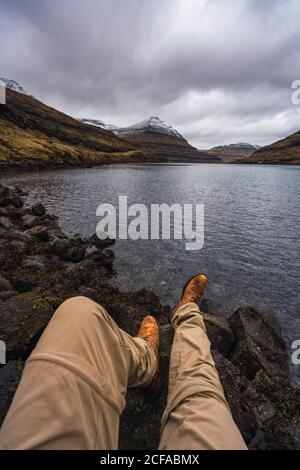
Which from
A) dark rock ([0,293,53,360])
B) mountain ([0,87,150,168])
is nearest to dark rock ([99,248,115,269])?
dark rock ([0,293,53,360])

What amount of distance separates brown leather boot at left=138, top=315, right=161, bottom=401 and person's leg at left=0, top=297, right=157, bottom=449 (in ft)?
5.03

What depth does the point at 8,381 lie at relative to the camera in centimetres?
492

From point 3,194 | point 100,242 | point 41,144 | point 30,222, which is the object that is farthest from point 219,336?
point 41,144

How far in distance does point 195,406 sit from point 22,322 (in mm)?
4695

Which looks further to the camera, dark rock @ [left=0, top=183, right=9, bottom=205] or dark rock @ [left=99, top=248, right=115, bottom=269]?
dark rock @ [left=0, top=183, right=9, bottom=205]

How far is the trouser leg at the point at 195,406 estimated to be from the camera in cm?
280

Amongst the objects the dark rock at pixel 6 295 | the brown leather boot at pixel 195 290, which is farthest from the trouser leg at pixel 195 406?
the dark rock at pixel 6 295

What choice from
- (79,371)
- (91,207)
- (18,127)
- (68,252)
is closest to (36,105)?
(18,127)

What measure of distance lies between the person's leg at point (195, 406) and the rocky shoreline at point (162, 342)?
754mm

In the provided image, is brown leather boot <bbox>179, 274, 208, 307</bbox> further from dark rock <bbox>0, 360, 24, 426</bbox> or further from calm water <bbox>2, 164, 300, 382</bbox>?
dark rock <bbox>0, 360, 24, 426</bbox>

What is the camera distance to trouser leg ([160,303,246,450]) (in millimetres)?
2799

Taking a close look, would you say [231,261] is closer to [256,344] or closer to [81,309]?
[256,344]

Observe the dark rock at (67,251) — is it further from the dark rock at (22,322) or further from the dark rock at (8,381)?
the dark rock at (8,381)

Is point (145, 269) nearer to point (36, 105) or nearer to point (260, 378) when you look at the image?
point (260, 378)
